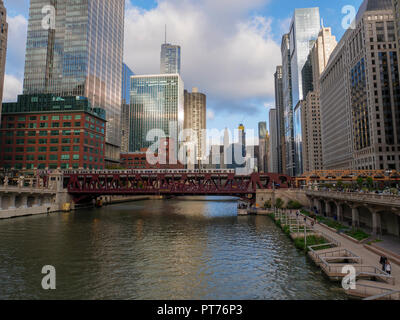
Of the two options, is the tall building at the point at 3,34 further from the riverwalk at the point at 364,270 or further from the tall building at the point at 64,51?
the riverwalk at the point at 364,270

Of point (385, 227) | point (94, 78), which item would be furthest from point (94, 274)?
point (94, 78)

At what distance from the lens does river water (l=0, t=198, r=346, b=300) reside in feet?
72.0

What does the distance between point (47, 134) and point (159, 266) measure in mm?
115627

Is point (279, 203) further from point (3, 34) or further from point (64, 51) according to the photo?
point (64, 51)

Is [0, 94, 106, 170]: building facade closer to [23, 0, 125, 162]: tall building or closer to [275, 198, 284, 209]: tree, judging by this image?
[23, 0, 125, 162]: tall building

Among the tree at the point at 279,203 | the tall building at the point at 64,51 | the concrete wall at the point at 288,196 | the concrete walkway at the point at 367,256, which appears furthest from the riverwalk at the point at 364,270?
the tall building at the point at 64,51

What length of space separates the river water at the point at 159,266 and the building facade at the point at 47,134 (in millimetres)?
76600

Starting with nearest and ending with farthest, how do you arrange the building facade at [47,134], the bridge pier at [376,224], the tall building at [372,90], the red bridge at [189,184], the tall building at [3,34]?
the bridge pier at [376,224] → the red bridge at [189,184] → the tall building at [3,34] → the building facade at [47,134] → the tall building at [372,90]

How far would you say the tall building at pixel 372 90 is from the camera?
121 metres

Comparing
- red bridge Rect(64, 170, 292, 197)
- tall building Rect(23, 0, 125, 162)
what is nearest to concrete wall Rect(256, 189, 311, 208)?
red bridge Rect(64, 170, 292, 197)

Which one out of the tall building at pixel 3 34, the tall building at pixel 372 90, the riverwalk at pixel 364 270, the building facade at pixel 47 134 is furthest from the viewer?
the tall building at pixel 372 90

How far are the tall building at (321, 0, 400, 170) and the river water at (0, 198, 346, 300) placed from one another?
330 ft

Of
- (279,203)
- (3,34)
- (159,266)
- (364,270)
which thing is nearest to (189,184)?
(279,203)
